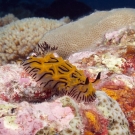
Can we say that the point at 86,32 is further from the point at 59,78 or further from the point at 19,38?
the point at 59,78

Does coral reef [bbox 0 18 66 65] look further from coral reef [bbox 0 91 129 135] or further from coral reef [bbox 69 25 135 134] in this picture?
coral reef [bbox 0 91 129 135]

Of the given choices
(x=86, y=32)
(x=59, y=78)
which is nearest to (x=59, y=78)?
(x=59, y=78)

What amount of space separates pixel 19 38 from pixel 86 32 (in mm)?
1624

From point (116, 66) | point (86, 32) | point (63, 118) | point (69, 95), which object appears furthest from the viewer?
point (86, 32)

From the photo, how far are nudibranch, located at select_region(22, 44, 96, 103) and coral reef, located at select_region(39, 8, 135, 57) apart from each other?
317cm

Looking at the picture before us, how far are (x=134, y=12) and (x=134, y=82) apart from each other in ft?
11.6

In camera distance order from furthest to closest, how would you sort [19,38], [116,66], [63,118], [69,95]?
[19,38]
[116,66]
[69,95]
[63,118]

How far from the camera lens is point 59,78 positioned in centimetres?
202

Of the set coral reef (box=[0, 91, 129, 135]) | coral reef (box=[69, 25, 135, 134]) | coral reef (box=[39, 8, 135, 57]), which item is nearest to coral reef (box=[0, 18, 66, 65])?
coral reef (box=[39, 8, 135, 57])

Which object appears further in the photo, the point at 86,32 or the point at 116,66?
the point at 86,32

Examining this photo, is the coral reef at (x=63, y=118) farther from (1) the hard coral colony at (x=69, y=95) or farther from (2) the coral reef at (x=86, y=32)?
(2) the coral reef at (x=86, y=32)

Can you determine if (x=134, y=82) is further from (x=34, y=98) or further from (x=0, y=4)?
(x=0, y=4)

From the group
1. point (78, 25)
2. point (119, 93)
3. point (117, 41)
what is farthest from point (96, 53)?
point (78, 25)

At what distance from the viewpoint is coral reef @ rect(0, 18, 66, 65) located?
558cm
